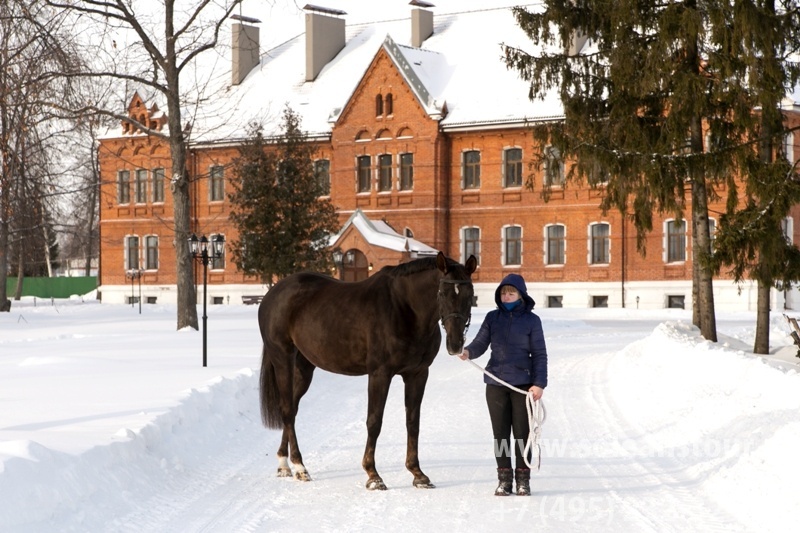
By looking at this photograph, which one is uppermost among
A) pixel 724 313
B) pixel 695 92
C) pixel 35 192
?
pixel 695 92

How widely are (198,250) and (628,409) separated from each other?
10050 mm

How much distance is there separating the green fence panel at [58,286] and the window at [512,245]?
1606 inches

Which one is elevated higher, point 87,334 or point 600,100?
point 600,100

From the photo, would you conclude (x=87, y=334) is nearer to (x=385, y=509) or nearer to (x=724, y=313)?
(x=385, y=509)

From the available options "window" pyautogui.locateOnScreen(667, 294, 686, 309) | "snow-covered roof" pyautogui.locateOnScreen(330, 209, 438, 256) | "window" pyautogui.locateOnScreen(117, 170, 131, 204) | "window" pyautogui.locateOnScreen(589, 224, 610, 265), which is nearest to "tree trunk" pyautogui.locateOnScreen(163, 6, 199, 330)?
"snow-covered roof" pyautogui.locateOnScreen(330, 209, 438, 256)

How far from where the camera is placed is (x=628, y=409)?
13.7 metres

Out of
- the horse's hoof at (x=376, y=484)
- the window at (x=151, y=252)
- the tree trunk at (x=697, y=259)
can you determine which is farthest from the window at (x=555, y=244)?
the horse's hoof at (x=376, y=484)

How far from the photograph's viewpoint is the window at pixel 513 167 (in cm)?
4800

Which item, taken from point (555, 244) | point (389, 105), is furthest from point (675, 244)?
point (389, 105)

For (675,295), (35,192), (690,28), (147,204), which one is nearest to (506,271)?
(675,295)

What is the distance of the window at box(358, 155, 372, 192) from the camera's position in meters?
51.0

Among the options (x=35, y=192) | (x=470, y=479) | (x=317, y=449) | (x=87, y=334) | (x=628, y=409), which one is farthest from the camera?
(x=87, y=334)

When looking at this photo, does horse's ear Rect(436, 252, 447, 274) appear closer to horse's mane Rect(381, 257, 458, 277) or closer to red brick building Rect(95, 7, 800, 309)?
horse's mane Rect(381, 257, 458, 277)

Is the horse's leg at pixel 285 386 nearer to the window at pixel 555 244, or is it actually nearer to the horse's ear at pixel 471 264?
the horse's ear at pixel 471 264
